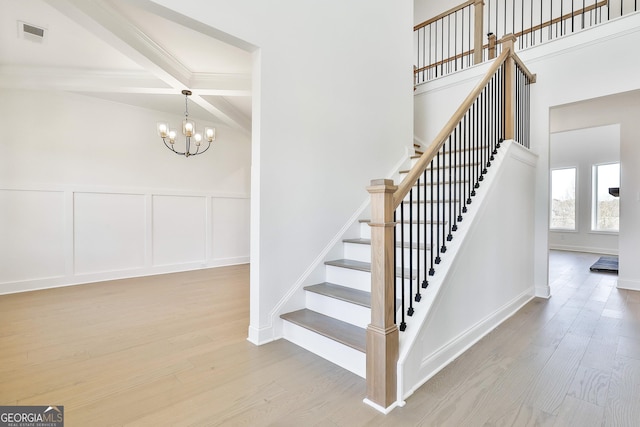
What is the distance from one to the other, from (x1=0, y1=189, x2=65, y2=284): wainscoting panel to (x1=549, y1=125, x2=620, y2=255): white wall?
10327 mm

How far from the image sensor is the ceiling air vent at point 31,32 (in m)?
2.54

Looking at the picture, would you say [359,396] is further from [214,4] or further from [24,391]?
[214,4]

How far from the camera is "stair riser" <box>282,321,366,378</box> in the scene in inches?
71.8

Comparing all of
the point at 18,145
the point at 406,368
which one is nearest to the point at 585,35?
the point at 406,368

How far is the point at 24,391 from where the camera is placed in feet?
5.38

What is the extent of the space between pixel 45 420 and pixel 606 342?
3.51 meters

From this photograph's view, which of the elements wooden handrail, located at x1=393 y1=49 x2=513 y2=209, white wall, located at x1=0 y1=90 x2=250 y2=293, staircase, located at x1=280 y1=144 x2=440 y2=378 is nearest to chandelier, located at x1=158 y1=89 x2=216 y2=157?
white wall, located at x1=0 y1=90 x2=250 y2=293

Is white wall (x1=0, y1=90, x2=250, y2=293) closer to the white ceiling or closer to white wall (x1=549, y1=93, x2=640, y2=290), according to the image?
the white ceiling

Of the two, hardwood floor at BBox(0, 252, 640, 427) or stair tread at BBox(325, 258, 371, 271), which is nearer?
hardwood floor at BBox(0, 252, 640, 427)

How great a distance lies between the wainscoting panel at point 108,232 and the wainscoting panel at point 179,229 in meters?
0.22

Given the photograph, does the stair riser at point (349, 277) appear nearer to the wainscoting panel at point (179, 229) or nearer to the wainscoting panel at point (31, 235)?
Answer: the wainscoting panel at point (179, 229)

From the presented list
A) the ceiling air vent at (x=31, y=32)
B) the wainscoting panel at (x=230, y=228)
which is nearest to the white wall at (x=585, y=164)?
the wainscoting panel at (x=230, y=228)

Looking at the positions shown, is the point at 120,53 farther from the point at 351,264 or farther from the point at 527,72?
the point at 527,72

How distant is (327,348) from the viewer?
2.02 m
